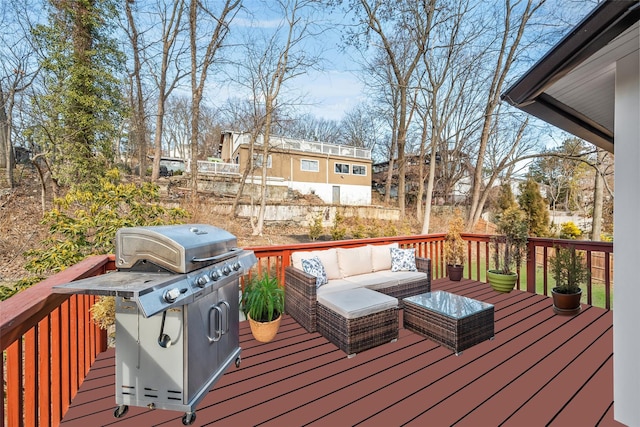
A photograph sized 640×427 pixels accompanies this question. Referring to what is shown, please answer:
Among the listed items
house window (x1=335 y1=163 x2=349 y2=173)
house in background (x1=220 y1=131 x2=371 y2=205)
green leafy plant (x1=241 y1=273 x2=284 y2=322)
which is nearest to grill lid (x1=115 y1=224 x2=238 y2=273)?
green leafy plant (x1=241 y1=273 x2=284 y2=322)

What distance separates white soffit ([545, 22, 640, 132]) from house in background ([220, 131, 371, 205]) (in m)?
14.9

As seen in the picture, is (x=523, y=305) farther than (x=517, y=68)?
No

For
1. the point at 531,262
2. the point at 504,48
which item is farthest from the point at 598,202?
the point at 531,262

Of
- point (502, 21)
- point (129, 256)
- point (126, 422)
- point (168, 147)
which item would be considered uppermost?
point (502, 21)

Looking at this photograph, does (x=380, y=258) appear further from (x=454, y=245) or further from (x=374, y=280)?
(x=454, y=245)

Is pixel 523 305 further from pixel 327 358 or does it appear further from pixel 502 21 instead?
pixel 502 21

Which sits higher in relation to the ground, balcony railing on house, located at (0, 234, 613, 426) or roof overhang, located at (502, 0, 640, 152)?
roof overhang, located at (502, 0, 640, 152)

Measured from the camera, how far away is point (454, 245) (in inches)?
205

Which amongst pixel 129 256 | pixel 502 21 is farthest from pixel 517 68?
pixel 129 256

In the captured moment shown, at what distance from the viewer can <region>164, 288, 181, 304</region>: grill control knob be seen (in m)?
1.52

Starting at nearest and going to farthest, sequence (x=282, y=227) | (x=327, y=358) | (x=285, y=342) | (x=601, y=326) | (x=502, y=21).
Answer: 1. (x=327, y=358)
2. (x=285, y=342)
3. (x=601, y=326)
4. (x=502, y=21)
5. (x=282, y=227)

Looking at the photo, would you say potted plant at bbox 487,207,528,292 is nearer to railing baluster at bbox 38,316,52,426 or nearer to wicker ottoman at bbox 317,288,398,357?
wicker ottoman at bbox 317,288,398,357

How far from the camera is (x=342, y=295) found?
2994 millimetres

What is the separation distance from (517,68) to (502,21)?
1.63m
